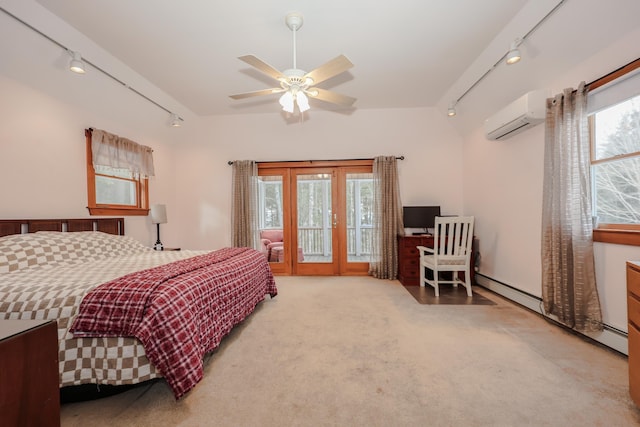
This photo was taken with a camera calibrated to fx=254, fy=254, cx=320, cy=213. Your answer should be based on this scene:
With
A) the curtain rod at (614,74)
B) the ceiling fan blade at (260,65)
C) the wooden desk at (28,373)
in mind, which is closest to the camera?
the wooden desk at (28,373)

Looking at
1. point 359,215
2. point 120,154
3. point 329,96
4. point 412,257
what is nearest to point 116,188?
point 120,154

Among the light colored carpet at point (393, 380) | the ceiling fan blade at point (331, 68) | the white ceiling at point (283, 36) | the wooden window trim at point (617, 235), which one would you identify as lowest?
the light colored carpet at point (393, 380)

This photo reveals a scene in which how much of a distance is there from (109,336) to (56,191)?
81.6 inches

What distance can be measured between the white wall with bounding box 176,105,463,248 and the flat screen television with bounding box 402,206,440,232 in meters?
0.23

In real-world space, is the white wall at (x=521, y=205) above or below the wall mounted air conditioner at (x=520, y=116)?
below

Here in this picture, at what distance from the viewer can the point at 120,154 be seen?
10.5 ft

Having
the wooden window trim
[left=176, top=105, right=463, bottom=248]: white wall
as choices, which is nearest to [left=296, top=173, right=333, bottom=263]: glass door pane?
[left=176, top=105, right=463, bottom=248]: white wall

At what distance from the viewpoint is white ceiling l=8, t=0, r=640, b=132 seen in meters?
2.08

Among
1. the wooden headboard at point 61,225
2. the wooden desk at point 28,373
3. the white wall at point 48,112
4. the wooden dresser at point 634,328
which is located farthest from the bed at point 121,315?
the wooden dresser at point 634,328

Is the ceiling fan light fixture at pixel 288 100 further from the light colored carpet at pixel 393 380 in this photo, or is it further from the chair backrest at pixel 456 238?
the chair backrest at pixel 456 238

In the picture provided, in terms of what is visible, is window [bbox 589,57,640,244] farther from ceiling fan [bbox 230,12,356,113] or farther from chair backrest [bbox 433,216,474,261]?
ceiling fan [bbox 230,12,356,113]

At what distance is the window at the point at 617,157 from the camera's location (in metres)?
1.89

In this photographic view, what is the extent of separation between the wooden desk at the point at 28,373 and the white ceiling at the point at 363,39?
2494mm

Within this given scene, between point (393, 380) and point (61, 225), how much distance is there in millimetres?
3361
